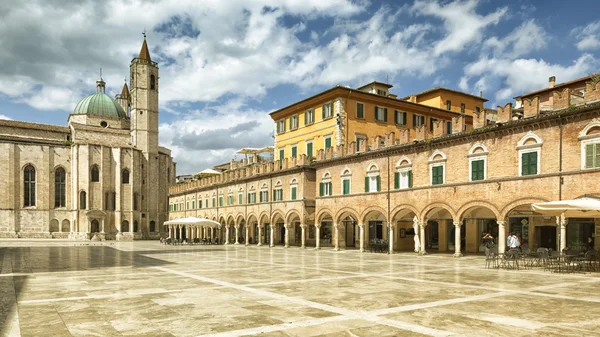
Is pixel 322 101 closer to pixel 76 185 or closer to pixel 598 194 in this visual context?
pixel 598 194

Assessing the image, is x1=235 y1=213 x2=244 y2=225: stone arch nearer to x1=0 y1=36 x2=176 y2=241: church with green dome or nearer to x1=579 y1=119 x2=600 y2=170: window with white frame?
x1=0 y1=36 x2=176 y2=241: church with green dome

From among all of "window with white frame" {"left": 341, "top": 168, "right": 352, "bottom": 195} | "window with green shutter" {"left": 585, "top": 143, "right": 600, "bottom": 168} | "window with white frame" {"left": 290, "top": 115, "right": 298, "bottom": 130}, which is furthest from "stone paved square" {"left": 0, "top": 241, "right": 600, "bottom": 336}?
"window with white frame" {"left": 290, "top": 115, "right": 298, "bottom": 130}

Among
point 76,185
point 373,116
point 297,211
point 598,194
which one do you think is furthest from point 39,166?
point 598,194

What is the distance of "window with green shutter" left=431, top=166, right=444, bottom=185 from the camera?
89.0 ft

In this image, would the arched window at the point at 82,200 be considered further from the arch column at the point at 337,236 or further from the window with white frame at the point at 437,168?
the window with white frame at the point at 437,168

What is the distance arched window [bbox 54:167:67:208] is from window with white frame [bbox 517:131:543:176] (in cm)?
6631

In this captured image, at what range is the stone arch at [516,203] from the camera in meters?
22.1

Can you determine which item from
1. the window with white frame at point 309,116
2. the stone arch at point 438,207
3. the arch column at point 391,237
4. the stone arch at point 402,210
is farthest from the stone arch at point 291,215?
the stone arch at point 438,207

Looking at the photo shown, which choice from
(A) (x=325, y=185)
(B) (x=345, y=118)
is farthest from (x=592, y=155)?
(B) (x=345, y=118)

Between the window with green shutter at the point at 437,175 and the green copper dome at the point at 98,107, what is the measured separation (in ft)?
230

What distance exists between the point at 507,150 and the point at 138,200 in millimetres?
61728

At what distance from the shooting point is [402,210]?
2994 centimetres

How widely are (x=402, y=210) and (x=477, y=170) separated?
242 inches

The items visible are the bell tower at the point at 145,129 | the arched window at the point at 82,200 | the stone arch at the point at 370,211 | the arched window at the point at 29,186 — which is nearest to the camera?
the stone arch at the point at 370,211
